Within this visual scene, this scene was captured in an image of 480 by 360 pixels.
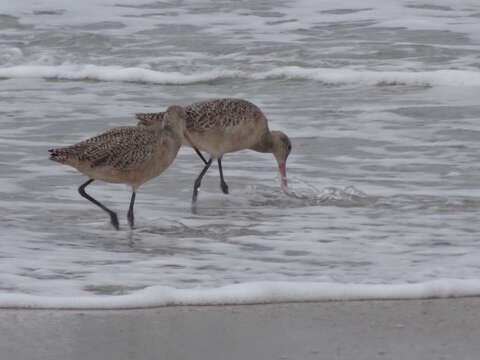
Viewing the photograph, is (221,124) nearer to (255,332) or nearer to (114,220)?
(114,220)

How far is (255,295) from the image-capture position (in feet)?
17.5

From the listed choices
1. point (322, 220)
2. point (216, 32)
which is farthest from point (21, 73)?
point (322, 220)

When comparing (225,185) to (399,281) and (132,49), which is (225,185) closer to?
(399,281)

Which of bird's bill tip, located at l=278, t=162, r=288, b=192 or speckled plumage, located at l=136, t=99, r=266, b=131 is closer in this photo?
speckled plumage, located at l=136, t=99, r=266, b=131

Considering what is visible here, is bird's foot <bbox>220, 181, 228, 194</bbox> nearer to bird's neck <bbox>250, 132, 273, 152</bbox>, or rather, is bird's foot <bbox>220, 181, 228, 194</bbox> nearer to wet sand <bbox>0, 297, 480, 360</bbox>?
bird's neck <bbox>250, 132, 273, 152</bbox>

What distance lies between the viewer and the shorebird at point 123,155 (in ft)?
22.9

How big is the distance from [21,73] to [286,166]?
618cm

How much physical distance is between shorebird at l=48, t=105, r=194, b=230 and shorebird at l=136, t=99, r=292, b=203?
0.70 m

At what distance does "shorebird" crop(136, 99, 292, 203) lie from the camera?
8109 millimetres

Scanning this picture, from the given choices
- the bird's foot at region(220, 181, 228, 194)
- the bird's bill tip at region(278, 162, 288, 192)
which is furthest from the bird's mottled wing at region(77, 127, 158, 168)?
the bird's bill tip at region(278, 162, 288, 192)

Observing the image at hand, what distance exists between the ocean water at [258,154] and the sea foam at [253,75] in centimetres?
3

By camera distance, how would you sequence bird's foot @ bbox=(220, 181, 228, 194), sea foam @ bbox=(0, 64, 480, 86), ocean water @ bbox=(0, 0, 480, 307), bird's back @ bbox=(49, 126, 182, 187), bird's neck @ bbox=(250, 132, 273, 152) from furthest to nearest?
sea foam @ bbox=(0, 64, 480, 86) → bird's neck @ bbox=(250, 132, 273, 152) → bird's foot @ bbox=(220, 181, 228, 194) → bird's back @ bbox=(49, 126, 182, 187) → ocean water @ bbox=(0, 0, 480, 307)

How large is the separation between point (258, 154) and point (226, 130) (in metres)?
1.46

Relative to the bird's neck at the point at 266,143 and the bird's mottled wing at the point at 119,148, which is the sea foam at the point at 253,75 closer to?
the bird's neck at the point at 266,143
